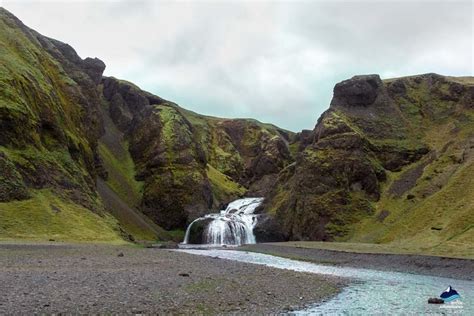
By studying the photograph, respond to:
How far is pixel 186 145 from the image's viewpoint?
5861 inches

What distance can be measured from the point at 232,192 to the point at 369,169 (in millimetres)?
74394

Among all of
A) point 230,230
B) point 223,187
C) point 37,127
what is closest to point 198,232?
point 230,230

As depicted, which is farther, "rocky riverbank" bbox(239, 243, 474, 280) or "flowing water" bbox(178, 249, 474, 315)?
"rocky riverbank" bbox(239, 243, 474, 280)

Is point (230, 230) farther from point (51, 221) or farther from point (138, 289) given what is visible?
point (138, 289)

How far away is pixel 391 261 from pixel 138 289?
123ft

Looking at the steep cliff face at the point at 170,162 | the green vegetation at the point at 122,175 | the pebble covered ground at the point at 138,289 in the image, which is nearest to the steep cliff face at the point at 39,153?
the green vegetation at the point at 122,175

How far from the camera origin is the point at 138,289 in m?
23.8

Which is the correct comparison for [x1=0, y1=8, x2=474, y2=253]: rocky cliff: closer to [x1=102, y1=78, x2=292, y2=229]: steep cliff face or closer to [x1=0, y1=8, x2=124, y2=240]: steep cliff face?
[x1=0, y1=8, x2=124, y2=240]: steep cliff face

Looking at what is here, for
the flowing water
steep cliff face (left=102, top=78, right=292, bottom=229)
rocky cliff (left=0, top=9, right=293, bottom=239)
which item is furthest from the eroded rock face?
the flowing water

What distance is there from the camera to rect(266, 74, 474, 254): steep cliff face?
92.2m

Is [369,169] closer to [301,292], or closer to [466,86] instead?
[466,86]

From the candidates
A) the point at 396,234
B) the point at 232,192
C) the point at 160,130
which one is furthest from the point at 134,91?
the point at 396,234

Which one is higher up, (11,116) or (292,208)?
(11,116)

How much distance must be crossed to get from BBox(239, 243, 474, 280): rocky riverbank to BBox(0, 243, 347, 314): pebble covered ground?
605 inches
